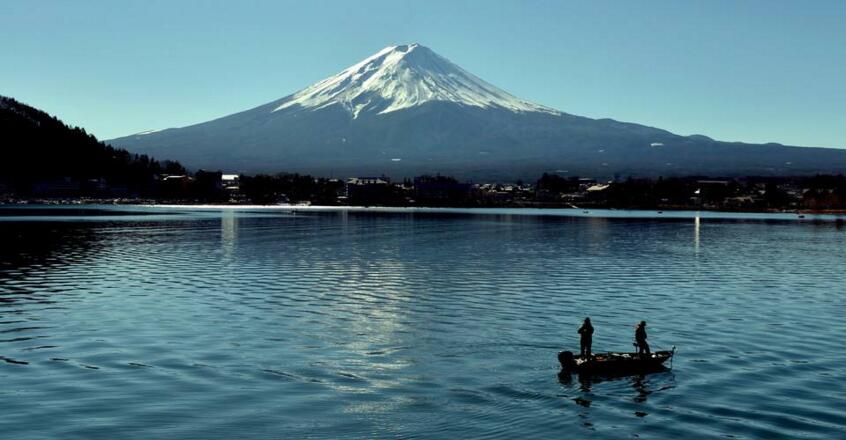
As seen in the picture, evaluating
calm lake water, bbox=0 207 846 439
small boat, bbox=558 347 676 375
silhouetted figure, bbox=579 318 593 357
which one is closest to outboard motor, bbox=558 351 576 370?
small boat, bbox=558 347 676 375

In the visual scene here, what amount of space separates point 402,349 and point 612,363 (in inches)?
412

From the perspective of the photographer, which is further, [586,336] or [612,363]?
[586,336]

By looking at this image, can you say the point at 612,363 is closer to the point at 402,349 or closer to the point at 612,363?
the point at 612,363

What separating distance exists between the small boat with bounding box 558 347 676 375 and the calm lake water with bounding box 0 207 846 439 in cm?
70

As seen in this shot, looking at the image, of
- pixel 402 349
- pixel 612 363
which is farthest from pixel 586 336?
pixel 402 349

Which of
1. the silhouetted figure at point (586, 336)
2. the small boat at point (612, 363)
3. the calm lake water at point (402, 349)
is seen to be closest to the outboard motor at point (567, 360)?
the small boat at point (612, 363)

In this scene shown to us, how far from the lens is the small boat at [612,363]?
36875 mm

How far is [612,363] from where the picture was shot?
122 ft

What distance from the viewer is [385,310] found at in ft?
184

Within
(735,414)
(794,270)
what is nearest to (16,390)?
(735,414)

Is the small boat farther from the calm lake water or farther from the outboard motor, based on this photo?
the calm lake water

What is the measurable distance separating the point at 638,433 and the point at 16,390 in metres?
22.8

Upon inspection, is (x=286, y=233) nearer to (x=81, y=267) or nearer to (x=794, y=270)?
(x=81, y=267)

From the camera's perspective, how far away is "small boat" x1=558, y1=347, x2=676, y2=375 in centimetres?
3688
